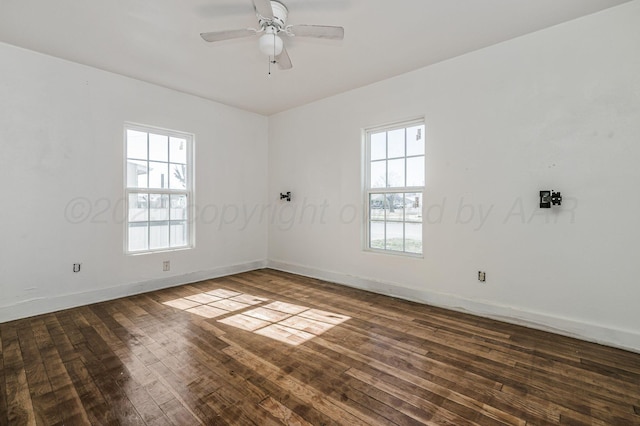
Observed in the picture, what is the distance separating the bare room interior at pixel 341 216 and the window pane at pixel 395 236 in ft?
0.07

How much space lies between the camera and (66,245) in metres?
3.46

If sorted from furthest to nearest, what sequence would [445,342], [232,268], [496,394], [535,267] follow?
[232,268] < [535,267] < [445,342] < [496,394]

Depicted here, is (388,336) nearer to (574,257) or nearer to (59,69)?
(574,257)

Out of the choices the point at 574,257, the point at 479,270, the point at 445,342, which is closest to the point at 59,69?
the point at 445,342

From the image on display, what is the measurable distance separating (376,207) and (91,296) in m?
3.84

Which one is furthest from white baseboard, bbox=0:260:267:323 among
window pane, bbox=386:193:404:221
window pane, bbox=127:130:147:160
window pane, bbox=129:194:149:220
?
window pane, bbox=386:193:404:221

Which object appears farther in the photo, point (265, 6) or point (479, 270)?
point (479, 270)

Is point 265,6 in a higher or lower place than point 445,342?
higher

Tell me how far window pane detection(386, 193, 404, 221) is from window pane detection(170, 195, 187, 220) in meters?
3.10

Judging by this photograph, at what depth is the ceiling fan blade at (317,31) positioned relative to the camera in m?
2.34

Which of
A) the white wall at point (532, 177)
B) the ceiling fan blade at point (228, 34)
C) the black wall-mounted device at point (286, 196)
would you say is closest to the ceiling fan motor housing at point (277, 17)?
the ceiling fan blade at point (228, 34)

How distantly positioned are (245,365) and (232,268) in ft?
10.1

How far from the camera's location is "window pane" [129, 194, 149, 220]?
401cm

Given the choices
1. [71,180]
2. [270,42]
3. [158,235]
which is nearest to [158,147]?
[71,180]
